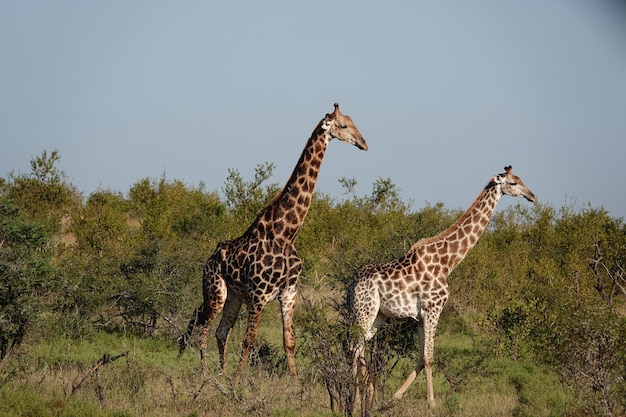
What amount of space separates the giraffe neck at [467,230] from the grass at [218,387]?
5.72 ft

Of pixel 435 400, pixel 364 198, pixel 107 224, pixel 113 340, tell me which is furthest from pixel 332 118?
pixel 364 198

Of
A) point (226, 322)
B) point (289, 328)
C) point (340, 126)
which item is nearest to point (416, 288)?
point (289, 328)

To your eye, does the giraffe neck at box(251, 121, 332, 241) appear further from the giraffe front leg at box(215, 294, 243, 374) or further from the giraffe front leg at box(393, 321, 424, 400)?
the giraffe front leg at box(393, 321, 424, 400)

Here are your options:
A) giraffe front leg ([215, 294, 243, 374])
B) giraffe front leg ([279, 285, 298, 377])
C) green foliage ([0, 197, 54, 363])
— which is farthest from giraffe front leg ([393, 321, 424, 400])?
green foliage ([0, 197, 54, 363])

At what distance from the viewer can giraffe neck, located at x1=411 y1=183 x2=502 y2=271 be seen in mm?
11164

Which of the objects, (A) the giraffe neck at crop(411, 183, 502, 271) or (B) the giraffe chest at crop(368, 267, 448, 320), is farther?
(A) the giraffe neck at crop(411, 183, 502, 271)

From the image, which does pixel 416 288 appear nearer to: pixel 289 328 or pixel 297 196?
pixel 289 328

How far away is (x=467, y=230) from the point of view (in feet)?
37.3

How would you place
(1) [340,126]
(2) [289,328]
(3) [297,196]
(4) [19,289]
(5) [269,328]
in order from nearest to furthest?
(4) [19,289]
(2) [289,328]
(1) [340,126]
(3) [297,196]
(5) [269,328]

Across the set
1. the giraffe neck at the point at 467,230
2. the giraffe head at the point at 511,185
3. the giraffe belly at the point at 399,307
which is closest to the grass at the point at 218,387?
the giraffe belly at the point at 399,307

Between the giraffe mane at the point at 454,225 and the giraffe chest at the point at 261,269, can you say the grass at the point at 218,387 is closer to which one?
the giraffe chest at the point at 261,269

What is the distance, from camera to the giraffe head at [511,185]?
36.8 ft

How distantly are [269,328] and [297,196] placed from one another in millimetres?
6427

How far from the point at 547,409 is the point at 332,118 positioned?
4.25m
